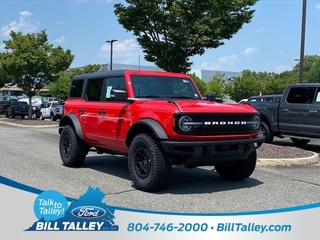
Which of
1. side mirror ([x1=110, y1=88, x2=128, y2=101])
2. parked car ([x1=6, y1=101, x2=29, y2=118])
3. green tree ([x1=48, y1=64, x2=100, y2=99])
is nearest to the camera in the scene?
side mirror ([x1=110, y1=88, x2=128, y2=101])

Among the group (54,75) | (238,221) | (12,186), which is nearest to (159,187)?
(238,221)

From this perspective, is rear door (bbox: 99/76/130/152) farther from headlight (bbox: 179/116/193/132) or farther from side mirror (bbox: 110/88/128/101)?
headlight (bbox: 179/116/193/132)

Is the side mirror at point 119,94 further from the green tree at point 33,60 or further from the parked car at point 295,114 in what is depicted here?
the green tree at point 33,60

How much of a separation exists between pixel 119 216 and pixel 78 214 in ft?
1.31

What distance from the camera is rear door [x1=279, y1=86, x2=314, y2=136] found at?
1209cm

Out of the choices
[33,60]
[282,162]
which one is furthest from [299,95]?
[33,60]

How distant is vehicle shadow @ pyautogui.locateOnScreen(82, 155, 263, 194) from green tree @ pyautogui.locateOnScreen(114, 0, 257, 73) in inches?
216

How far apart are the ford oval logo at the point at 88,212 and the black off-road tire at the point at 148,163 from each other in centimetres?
205

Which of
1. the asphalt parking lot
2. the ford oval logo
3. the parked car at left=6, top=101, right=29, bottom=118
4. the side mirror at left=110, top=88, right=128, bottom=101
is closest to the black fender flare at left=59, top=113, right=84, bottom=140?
the asphalt parking lot

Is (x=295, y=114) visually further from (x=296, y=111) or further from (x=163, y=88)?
(x=163, y=88)

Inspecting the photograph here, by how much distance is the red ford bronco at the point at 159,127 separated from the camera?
19.9ft

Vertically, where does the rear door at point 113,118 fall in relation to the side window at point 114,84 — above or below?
below

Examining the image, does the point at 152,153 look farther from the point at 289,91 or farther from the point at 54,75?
the point at 54,75

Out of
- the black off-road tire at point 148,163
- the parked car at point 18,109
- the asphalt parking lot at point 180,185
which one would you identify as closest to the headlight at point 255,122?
the asphalt parking lot at point 180,185
